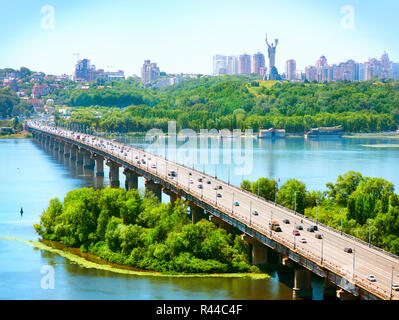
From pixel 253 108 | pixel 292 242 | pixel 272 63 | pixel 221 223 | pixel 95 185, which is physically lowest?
pixel 95 185

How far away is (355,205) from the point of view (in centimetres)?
2916

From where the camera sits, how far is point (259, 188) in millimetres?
34625

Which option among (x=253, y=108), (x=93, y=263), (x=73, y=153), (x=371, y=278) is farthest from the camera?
(x=253, y=108)

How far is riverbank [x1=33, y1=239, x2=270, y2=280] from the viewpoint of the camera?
80.0 ft

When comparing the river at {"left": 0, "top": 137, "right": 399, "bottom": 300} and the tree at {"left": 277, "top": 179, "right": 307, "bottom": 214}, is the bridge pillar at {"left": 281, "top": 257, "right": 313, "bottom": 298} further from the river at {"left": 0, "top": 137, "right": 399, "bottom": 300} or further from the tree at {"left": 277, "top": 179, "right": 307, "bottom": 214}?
the tree at {"left": 277, "top": 179, "right": 307, "bottom": 214}

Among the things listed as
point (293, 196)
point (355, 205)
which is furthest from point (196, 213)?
point (355, 205)

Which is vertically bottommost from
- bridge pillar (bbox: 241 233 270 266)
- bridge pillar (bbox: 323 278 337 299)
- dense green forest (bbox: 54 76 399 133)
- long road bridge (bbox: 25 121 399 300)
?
bridge pillar (bbox: 323 278 337 299)

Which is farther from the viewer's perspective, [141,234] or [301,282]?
[141,234]

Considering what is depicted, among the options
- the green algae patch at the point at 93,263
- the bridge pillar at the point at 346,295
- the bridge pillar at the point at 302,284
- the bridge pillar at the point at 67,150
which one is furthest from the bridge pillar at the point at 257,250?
the bridge pillar at the point at 67,150

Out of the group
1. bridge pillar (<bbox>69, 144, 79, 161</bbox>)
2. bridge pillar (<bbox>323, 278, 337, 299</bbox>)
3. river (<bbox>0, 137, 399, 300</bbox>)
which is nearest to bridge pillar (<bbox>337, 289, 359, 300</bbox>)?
bridge pillar (<bbox>323, 278, 337, 299</bbox>)

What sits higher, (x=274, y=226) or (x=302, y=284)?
(x=274, y=226)

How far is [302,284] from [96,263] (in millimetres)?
9564

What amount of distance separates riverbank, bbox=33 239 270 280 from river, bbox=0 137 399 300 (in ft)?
1.17

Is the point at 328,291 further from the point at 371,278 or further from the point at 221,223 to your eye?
the point at 221,223
